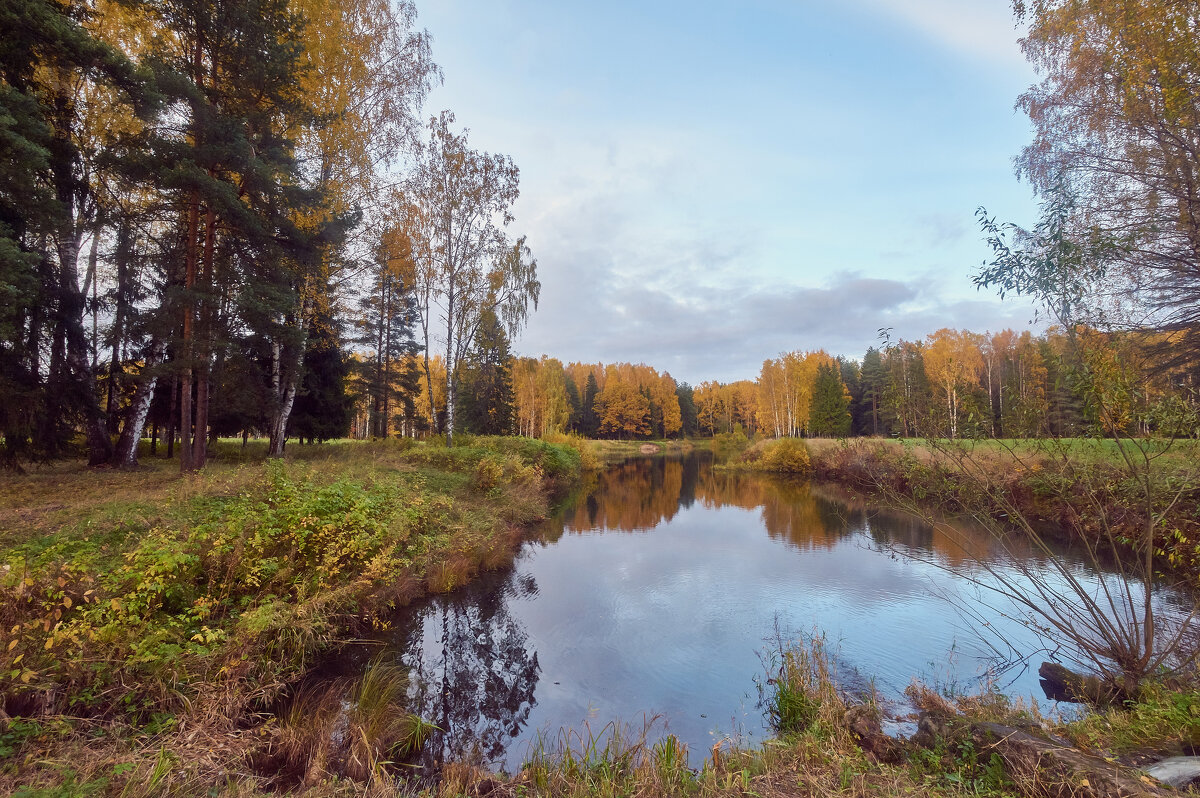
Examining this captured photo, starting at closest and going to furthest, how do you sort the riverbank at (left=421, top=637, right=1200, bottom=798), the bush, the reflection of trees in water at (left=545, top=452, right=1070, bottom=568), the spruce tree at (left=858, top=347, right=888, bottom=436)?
the riverbank at (left=421, top=637, right=1200, bottom=798) < the reflection of trees in water at (left=545, top=452, right=1070, bottom=568) < the bush < the spruce tree at (left=858, top=347, right=888, bottom=436)

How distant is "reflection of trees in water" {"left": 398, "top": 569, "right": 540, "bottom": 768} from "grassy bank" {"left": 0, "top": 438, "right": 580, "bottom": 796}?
0.57 meters

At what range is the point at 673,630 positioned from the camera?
7277 mm

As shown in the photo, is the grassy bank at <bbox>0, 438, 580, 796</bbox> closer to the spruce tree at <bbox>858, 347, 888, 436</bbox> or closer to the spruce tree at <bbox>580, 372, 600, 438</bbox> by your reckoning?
the spruce tree at <bbox>858, 347, 888, 436</bbox>

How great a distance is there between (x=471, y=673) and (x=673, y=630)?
2.99 meters

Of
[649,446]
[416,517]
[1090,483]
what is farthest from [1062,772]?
[649,446]

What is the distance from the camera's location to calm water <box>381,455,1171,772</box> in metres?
5.19

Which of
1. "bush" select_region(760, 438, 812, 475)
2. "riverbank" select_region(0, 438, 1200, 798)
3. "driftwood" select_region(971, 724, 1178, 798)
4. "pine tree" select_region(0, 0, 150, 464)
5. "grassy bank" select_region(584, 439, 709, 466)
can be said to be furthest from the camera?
"grassy bank" select_region(584, 439, 709, 466)

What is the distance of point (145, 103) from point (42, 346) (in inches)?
198

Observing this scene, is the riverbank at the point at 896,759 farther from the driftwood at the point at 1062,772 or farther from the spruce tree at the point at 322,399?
the spruce tree at the point at 322,399

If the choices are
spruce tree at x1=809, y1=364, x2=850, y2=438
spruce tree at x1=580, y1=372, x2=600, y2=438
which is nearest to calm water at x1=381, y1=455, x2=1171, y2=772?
spruce tree at x1=809, y1=364, x2=850, y2=438

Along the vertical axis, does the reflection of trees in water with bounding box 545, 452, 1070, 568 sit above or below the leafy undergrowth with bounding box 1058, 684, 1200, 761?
below

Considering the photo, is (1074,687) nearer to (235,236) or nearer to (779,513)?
(779,513)

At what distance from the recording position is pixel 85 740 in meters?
3.28

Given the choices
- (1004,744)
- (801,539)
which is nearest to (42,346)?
Result: (1004,744)
